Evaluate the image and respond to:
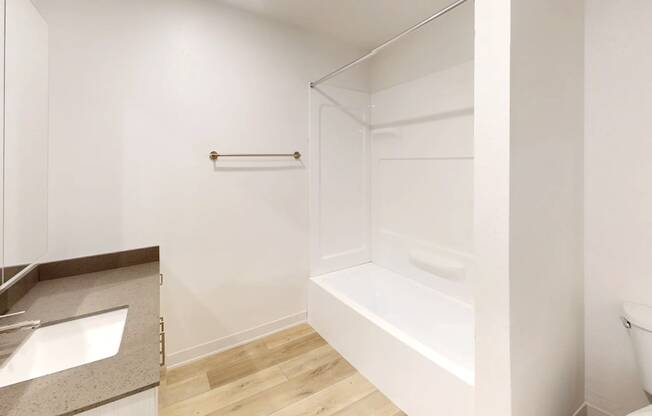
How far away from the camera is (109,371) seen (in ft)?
2.67

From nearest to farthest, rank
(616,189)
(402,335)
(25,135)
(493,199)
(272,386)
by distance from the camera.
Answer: (493,199)
(25,135)
(616,189)
(402,335)
(272,386)

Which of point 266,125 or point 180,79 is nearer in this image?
point 180,79

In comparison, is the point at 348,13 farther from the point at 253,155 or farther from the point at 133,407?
the point at 133,407

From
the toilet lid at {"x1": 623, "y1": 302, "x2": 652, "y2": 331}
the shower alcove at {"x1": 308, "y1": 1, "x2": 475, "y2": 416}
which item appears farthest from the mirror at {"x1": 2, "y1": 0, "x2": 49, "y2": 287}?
the toilet lid at {"x1": 623, "y1": 302, "x2": 652, "y2": 331}

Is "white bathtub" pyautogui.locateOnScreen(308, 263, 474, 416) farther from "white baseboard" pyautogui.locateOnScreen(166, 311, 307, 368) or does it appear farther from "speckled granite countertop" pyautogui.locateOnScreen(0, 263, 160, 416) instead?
"speckled granite countertop" pyautogui.locateOnScreen(0, 263, 160, 416)

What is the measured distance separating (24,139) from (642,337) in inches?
110

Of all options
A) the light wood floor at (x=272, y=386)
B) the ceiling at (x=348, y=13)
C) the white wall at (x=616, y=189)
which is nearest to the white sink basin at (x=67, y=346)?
the light wood floor at (x=272, y=386)

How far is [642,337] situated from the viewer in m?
1.23

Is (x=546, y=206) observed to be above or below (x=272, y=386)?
above

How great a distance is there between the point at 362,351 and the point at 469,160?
1542mm

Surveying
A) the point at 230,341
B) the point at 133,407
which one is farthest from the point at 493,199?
the point at 230,341

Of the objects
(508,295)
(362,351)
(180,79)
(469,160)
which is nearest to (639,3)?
(469,160)

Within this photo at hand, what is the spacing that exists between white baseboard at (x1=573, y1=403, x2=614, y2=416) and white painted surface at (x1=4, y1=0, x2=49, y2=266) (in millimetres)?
2795

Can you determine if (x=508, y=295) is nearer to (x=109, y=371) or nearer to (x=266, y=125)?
(x=109, y=371)
